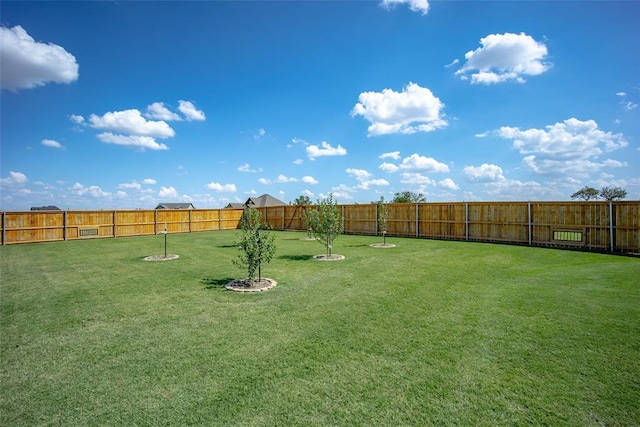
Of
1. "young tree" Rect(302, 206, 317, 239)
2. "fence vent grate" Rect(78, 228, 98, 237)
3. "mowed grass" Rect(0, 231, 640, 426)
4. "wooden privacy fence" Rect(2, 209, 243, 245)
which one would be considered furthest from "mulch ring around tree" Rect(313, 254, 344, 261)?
"fence vent grate" Rect(78, 228, 98, 237)

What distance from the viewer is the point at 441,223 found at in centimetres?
1648

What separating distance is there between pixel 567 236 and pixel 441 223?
17.4ft

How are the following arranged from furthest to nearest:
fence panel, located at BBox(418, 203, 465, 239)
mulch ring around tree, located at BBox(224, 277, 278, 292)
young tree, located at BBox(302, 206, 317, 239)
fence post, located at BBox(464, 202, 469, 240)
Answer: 1. fence panel, located at BBox(418, 203, 465, 239)
2. fence post, located at BBox(464, 202, 469, 240)
3. young tree, located at BBox(302, 206, 317, 239)
4. mulch ring around tree, located at BBox(224, 277, 278, 292)

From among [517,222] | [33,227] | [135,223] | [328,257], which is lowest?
[328,257]

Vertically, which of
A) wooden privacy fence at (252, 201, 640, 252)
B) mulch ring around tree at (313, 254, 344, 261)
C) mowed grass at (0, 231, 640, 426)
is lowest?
mowed grass at (0, 231, 640, 426)

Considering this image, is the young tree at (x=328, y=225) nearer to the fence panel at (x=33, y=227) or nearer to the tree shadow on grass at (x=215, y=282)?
the tree shadow on grass at (x=215, y=282)

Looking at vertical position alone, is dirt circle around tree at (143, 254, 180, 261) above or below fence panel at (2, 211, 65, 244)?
below

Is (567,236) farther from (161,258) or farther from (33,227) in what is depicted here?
(33,227)

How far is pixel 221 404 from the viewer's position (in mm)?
2793

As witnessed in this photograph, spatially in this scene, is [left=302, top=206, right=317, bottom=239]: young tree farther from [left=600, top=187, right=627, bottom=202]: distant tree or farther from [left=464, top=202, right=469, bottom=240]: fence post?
[left=600, top=187, right=627, bottom=202]: distant tree

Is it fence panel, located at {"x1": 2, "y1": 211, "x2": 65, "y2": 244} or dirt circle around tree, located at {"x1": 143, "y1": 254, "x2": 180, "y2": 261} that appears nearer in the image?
dirt circle around tree, located at {"x1": 143, "y1": 254, "x2": 180, "y2": 261}

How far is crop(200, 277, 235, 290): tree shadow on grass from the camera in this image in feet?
22.3

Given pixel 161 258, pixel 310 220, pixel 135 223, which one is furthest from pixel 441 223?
pixel 135 223

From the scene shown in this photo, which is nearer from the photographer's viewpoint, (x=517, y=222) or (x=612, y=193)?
(x=517, y=222)
